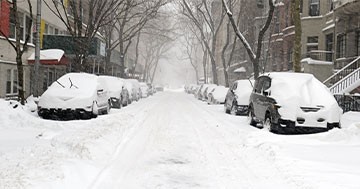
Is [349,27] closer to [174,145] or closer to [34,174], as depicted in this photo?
[174,145]

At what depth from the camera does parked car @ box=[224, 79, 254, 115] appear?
20094 millimetres

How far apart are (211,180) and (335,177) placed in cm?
185

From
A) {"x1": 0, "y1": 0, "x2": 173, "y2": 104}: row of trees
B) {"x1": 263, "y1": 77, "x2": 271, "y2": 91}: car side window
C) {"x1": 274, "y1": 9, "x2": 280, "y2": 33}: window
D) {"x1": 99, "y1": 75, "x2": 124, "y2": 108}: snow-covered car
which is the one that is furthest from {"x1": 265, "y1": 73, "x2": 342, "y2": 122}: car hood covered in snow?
{"x1": 274, "y1": 9, "x2": 280, "y2": 33}: window

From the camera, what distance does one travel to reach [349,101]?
20.8m

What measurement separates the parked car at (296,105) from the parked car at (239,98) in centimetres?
571

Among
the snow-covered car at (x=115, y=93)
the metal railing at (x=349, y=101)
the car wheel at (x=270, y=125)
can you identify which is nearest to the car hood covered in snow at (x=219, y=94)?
the snow-covered car at (x=115, y=93)

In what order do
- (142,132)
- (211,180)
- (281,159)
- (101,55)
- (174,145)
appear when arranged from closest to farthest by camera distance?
(211,180) < (281,159) < (174,145) < (142,132) < (101,55)

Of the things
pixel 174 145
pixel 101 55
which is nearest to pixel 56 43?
pixel 101 55

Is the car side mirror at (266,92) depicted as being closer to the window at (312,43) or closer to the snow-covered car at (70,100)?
the snow-covered car at (70,100)

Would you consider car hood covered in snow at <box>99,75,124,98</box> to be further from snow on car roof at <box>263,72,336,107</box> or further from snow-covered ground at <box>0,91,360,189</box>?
snow on car roof at <box>263,72,336,107</box>

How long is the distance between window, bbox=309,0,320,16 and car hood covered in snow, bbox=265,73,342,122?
2233cm

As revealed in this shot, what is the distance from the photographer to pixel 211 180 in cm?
691

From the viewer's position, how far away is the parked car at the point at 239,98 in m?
20.1

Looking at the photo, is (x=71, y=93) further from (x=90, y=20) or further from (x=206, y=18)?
(x=206, y=18)
